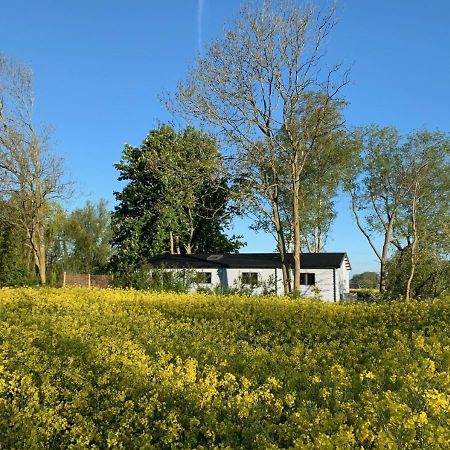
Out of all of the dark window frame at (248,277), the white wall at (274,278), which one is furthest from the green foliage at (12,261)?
the dark window frame at (248,277)

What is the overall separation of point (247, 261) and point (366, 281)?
3099 centimetres

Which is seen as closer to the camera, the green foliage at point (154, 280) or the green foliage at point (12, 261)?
the green foliage at point (154, 280)

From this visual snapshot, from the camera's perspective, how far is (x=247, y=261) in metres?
34.8

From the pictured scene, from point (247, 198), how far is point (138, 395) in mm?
19661

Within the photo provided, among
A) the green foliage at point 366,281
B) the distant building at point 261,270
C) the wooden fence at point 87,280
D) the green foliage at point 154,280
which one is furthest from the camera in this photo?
the green foliage at point 366,281

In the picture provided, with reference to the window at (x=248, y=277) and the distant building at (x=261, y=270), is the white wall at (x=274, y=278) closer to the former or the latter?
the distant building at (x=261, y=270)

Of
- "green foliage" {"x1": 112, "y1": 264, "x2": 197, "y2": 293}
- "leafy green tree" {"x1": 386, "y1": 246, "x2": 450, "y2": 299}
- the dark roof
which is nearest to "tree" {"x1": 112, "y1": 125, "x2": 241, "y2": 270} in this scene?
the dark roof

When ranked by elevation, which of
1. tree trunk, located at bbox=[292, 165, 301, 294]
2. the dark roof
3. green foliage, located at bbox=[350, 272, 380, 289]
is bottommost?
green foliage, located at bbox=[350, 272, 380, 289]

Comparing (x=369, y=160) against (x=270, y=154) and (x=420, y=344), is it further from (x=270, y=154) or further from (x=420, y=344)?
(x=420, y=344)

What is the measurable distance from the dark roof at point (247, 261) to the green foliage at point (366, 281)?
22.4 metres

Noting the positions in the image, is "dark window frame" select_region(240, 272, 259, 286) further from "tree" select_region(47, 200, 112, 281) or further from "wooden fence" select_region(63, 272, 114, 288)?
"tree" select_region(47, 200, 112, 281)

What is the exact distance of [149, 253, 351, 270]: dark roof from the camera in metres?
33.2

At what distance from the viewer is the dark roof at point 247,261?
33.2 meters

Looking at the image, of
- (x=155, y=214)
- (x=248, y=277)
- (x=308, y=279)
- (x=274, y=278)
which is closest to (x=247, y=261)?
(x=248, y=277)
